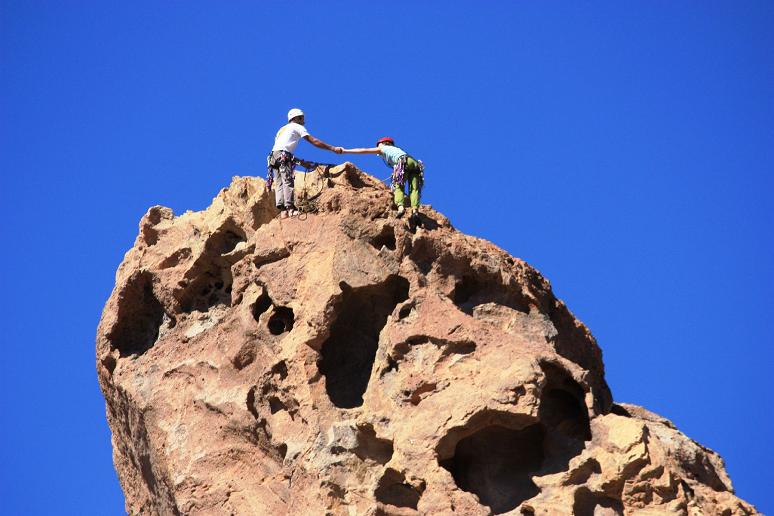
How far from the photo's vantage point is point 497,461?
20156mm

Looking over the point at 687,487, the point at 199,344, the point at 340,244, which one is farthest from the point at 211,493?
the point at 687,487

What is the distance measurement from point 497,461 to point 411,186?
454 cm

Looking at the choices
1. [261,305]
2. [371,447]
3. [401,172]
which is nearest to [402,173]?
[401,172]

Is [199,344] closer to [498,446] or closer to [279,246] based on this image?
[279,246]

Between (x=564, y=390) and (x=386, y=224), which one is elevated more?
(x=386, y=224)

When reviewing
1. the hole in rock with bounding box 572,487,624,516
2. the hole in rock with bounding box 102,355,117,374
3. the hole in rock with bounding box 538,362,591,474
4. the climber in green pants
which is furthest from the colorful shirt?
the hole in rock with bounding box 572,487,624,516

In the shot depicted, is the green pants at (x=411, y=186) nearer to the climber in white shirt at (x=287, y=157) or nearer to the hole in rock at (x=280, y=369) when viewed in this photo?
the climber in white shirt at (x=287, y=157)

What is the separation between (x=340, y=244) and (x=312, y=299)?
0.95m

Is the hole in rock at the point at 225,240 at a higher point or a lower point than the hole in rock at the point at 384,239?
higher

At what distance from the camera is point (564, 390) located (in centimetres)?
2039

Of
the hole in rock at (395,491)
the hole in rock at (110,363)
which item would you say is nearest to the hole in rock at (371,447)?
the hole in rock at (395,491)

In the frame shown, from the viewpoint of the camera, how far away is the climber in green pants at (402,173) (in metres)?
22.0

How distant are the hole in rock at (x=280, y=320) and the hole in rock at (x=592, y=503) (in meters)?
4.90

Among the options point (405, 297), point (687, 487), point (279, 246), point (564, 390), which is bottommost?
point (687, 487)
